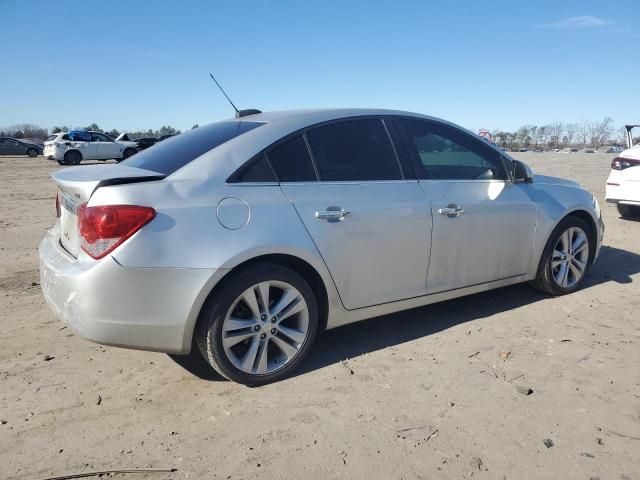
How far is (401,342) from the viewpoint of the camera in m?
3.66

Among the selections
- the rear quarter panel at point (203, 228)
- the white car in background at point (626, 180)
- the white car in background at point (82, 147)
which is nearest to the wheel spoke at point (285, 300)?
the rear quarter panel at point (203, 228)

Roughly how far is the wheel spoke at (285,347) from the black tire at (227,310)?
0.05 meters

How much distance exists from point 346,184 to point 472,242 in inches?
45.8

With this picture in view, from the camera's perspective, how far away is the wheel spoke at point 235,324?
2854mm

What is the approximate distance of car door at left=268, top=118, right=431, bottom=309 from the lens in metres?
3.12

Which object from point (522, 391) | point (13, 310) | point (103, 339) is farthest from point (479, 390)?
point (13, 310)

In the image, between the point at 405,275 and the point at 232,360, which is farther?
the point at 405,275

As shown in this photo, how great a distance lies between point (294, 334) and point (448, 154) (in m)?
1.87

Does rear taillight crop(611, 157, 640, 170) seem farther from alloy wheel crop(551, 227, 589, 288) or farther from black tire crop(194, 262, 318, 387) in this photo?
black tire crop(194, 262, 318, 387)

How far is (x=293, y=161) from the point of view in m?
3.15

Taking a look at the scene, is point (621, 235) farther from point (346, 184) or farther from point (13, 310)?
point (13, 310)

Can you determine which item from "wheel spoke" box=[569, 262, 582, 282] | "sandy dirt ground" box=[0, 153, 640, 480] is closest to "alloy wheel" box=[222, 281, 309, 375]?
"sandy dirt ground" box=[0, 153, 640, 480]

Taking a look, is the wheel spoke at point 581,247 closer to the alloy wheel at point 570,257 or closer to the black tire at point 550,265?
the alloy wheel at point 570,257

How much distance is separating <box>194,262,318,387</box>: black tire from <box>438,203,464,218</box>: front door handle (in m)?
1.18
